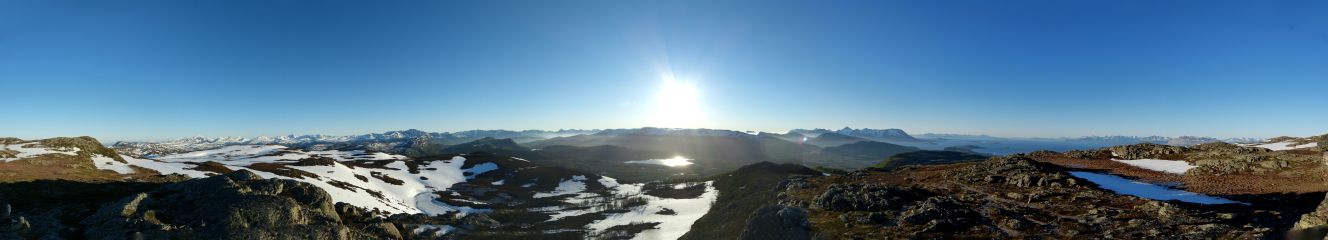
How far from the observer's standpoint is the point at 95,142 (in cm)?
8225

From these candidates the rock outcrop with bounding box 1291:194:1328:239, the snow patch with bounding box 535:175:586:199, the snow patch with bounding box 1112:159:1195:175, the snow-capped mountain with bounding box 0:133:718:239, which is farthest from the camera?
the snow patch with bounding box 535:175:586:199

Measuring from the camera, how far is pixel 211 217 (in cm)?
4666

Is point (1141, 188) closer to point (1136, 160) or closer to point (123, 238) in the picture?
point (1136, 160)

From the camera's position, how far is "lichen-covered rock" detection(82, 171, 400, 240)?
139 feet

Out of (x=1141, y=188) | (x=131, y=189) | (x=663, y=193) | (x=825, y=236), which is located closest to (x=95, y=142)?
(x=131, y=189)

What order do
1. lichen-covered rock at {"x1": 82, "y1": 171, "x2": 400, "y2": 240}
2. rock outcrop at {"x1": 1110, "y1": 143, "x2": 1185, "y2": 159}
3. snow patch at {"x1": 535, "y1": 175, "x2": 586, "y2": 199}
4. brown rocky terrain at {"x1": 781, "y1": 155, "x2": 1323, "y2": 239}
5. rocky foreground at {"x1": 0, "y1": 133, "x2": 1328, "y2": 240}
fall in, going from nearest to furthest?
brown rocky terrain at {"x1": 781, "y1": 155, "x2": 1323, "y2": 239} < rocky foreground at {"x1": 0, "y1": 133, "x2": 1328, "y2": 240} < lichen-covered rock at {"x1": 82, "y1": 171, "x2": 400, "y2": 240} < rock outcrop at {"x1": 1110, "y1": 143, "x2": 1185, "y2": 159} < snow patch at {"x1": 535, "y1": 175, "x2": 586, "y2": 199}

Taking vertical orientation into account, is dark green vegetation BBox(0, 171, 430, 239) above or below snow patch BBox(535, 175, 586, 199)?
above

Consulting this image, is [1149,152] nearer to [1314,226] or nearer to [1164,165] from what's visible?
[1164,165]

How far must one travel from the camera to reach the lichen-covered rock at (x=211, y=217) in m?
42.4

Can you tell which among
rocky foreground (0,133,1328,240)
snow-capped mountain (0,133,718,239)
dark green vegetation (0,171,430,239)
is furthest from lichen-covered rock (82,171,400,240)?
snow-capped mountain (0,133,718,239)

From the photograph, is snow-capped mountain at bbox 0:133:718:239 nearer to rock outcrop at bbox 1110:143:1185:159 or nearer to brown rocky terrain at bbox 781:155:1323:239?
brown rocky terrain at bbox 781:155:1323:239

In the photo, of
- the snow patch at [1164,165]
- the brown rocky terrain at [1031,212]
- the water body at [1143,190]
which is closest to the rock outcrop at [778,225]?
the brown rocky terrain at [1031,212]

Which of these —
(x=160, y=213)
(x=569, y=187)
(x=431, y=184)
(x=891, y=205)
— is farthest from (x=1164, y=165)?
(x=431, y=184)

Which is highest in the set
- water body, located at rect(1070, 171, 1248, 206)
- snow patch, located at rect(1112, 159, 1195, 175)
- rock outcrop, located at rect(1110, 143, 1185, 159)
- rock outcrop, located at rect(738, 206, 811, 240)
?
rock outcrop, located at rect(1110, 143, 1185, 159)
